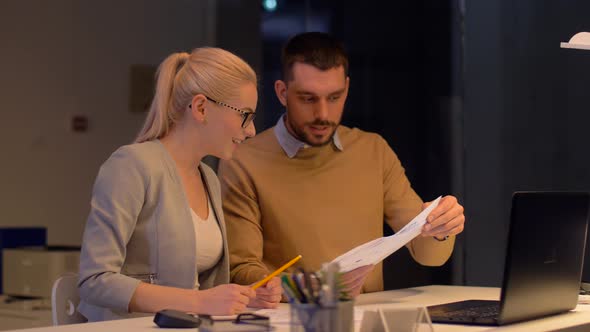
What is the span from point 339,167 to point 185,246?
2.82 ft

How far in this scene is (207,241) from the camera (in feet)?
8.24

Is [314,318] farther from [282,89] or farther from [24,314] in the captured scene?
[24,314]

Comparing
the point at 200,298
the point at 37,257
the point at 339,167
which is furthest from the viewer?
the point at 37,257

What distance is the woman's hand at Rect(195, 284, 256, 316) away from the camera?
214 cm

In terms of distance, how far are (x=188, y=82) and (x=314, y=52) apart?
61cm

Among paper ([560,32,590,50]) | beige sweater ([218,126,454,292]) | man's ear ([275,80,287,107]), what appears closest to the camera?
paper ([560,32,590,50])

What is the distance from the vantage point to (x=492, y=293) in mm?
2803

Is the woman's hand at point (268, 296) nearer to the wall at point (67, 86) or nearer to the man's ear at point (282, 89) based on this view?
the man's ear at point (282, 89)

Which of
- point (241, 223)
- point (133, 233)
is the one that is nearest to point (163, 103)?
point (133, 233)

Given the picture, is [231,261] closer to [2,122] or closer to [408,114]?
[408,114]

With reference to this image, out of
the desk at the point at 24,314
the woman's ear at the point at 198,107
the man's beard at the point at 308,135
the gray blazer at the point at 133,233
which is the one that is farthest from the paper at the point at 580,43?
the desk at the point at 24,314

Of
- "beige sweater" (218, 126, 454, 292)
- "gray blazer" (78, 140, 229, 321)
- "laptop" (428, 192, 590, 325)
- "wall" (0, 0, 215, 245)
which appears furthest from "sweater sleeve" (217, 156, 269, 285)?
"wall" (0, 0, 215, 245)

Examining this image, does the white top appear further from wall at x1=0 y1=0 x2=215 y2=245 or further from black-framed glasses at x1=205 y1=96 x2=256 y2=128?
wall at x1=0 y1=0 x2=215 y2=245

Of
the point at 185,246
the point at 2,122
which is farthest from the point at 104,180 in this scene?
the point at 2,122
